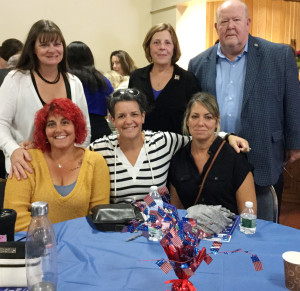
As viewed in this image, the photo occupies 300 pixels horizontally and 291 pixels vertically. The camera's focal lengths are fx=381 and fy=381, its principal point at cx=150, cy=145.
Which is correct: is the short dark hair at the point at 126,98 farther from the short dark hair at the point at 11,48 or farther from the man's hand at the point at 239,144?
the short dark hair at the point at 11,48

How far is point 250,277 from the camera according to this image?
1.29 metres

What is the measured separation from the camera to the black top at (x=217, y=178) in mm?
2254

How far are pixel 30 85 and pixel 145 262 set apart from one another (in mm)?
1462

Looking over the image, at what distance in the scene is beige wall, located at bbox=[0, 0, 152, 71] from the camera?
545 centimetres

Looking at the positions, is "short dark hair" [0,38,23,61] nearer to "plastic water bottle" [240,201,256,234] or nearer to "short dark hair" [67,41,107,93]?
"short dark hair" [67,41,107,93]

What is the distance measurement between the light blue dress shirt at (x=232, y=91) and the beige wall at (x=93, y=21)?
3.81 m

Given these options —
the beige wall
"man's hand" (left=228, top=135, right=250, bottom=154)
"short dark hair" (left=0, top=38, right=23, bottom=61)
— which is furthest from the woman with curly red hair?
the beige wall

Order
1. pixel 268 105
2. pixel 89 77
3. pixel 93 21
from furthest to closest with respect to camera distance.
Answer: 1. pixel 93 21
2. pixel 89 77
3. pixel 268 105

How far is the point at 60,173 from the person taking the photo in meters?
2.12

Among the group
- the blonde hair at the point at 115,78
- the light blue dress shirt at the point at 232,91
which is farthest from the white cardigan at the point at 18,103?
the blonde hair at the point at 115,78

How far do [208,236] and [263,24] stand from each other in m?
5.66

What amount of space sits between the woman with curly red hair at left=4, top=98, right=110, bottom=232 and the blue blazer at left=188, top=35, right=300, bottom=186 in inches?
41.7

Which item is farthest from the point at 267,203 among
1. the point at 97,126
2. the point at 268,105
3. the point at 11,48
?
the point at 11,48

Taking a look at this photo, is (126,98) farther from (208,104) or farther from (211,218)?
(211,218)
